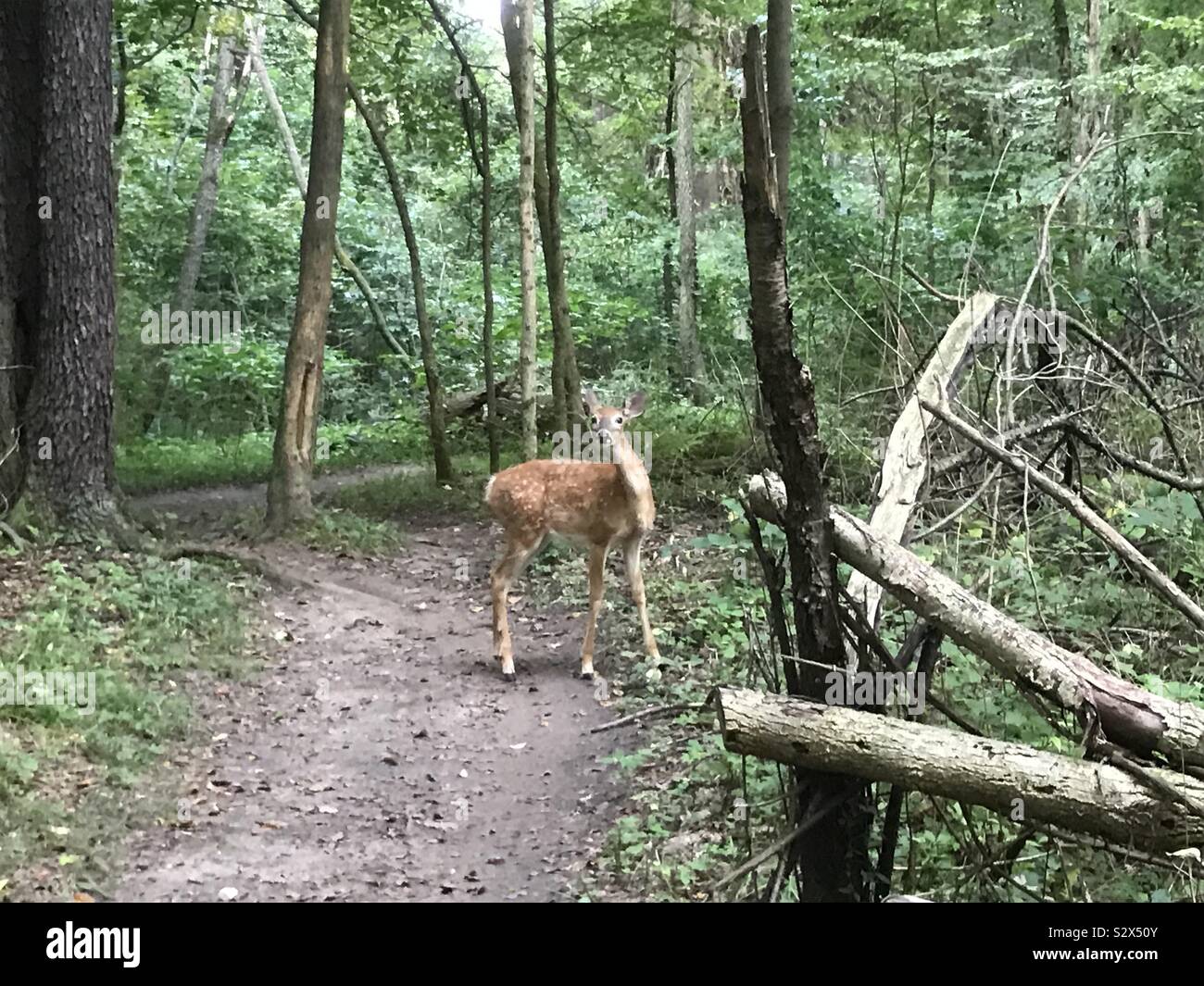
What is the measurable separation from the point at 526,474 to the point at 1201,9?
8.62 m

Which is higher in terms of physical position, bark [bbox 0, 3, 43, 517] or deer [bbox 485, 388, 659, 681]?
bark [bbox 0, 3, 43, 517]

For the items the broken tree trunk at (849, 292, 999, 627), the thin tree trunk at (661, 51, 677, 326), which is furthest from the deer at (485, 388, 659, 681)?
the thin tree trunk at (661, 51, 677, 326)

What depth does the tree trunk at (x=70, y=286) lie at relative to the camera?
8.26m

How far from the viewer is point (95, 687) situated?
5.93 m

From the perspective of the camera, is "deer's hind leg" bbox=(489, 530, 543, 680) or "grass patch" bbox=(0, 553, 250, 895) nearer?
"grass patch" bbox=(0, 553, 250, 895)

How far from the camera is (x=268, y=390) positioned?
17016mm

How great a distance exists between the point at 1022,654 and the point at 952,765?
1.59 ft

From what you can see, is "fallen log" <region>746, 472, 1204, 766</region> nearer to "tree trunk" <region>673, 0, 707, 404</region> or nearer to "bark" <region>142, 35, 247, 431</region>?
"tree trunk" <region>673, 0, 707, 404</region>

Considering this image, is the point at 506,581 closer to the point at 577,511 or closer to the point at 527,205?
the point at 577,511

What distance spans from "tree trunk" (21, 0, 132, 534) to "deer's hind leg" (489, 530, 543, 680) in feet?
10.4

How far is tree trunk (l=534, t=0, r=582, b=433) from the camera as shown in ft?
35.0

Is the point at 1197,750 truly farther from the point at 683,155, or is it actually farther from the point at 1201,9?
the point at 683,155

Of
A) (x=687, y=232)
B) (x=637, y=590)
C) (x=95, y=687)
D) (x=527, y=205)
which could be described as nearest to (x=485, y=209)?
(x=527, y=205)

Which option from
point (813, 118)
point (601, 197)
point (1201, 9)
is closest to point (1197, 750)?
point (813, 118)
